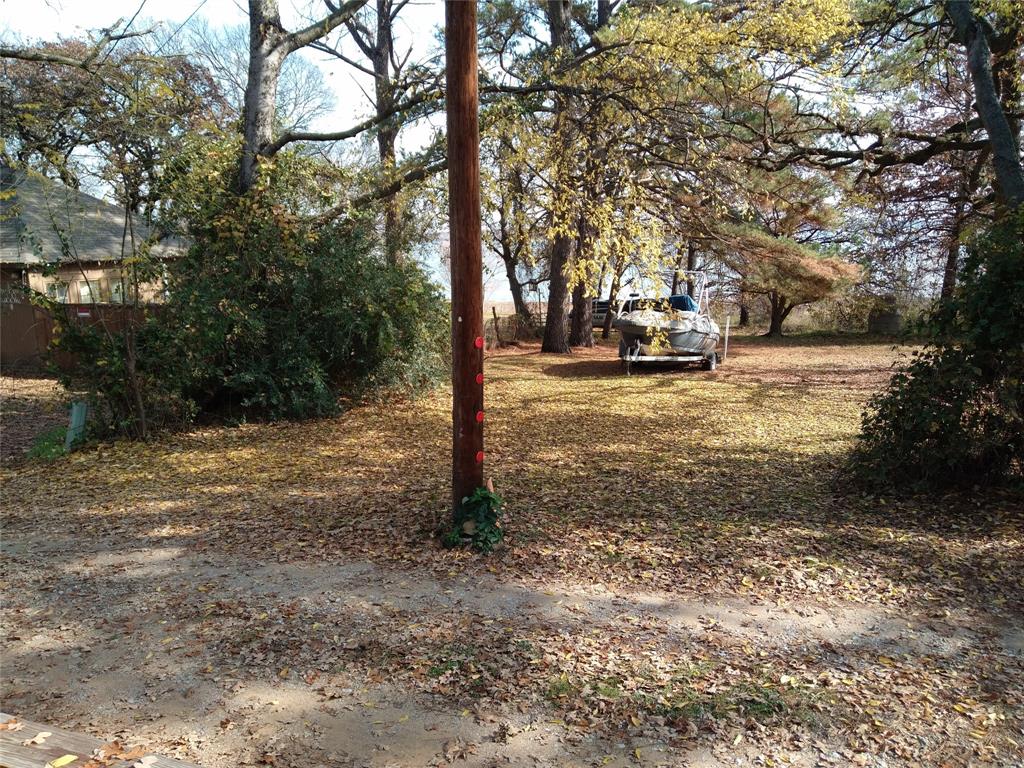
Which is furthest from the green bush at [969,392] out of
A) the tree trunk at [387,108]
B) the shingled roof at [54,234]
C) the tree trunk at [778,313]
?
the tree trunk at [778,313]

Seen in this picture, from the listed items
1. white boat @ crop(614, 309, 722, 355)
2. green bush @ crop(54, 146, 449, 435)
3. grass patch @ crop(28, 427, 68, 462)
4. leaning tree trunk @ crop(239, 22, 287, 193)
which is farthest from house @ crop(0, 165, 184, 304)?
white boat @ crop(614, 309, 722, 355)

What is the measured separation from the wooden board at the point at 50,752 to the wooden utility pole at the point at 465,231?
3.23 m

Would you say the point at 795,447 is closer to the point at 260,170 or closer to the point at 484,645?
the point at 484,645

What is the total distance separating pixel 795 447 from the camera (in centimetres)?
828

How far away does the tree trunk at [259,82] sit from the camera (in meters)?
10.7

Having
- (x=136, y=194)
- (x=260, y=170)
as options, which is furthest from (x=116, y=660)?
(x=260, y=170)

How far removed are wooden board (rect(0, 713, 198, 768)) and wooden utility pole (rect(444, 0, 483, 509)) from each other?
323 centimetres

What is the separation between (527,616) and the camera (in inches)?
159

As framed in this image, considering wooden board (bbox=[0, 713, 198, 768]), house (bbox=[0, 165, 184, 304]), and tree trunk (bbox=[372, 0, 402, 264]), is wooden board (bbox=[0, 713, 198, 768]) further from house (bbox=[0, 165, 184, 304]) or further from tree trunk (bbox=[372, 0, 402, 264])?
house (bbox=[0, 165, 184, 304])

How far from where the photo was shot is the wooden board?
72.0 inches

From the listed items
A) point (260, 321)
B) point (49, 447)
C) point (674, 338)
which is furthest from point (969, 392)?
point (49, 447)

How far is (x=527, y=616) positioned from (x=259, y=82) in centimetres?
1004

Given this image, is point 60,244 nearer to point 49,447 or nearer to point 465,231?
point 49,447

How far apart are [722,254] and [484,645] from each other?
1597 cm
